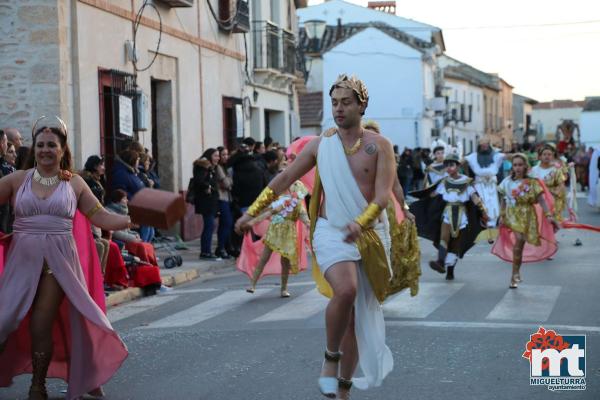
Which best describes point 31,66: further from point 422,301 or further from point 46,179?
point 46,179

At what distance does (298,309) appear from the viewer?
10812 millimetres

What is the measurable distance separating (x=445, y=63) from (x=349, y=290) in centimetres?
7397

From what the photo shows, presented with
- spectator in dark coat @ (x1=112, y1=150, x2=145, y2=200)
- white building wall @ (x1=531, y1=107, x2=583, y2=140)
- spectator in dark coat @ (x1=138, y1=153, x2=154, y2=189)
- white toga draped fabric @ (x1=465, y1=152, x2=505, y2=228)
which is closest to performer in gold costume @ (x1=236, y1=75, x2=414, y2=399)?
spectator in dark coat @ (x1=112, y1=150, x2=145, y2=200)

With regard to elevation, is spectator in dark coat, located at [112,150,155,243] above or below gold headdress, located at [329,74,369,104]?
below

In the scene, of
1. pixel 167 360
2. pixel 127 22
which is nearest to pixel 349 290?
pixel 167 360

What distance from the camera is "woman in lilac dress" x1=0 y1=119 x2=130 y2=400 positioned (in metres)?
6.66

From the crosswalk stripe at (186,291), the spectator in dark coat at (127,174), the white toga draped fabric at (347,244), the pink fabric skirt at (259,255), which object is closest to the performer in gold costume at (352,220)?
the white toga draped fabric at (347,244)

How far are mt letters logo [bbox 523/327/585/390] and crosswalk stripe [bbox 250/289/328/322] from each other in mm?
2674

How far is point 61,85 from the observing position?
50.1 feet

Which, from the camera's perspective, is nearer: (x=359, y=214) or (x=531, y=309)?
(x=359, y=214)

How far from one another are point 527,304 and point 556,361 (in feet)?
11.6

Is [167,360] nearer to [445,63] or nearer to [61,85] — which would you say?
[61,85]

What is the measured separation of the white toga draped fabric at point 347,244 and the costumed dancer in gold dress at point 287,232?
5.58m

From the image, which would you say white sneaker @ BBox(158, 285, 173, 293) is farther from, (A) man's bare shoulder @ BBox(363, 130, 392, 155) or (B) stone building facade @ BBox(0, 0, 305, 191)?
(A) man's bare shoulder @ BBox(363, 130, 392, 155)
